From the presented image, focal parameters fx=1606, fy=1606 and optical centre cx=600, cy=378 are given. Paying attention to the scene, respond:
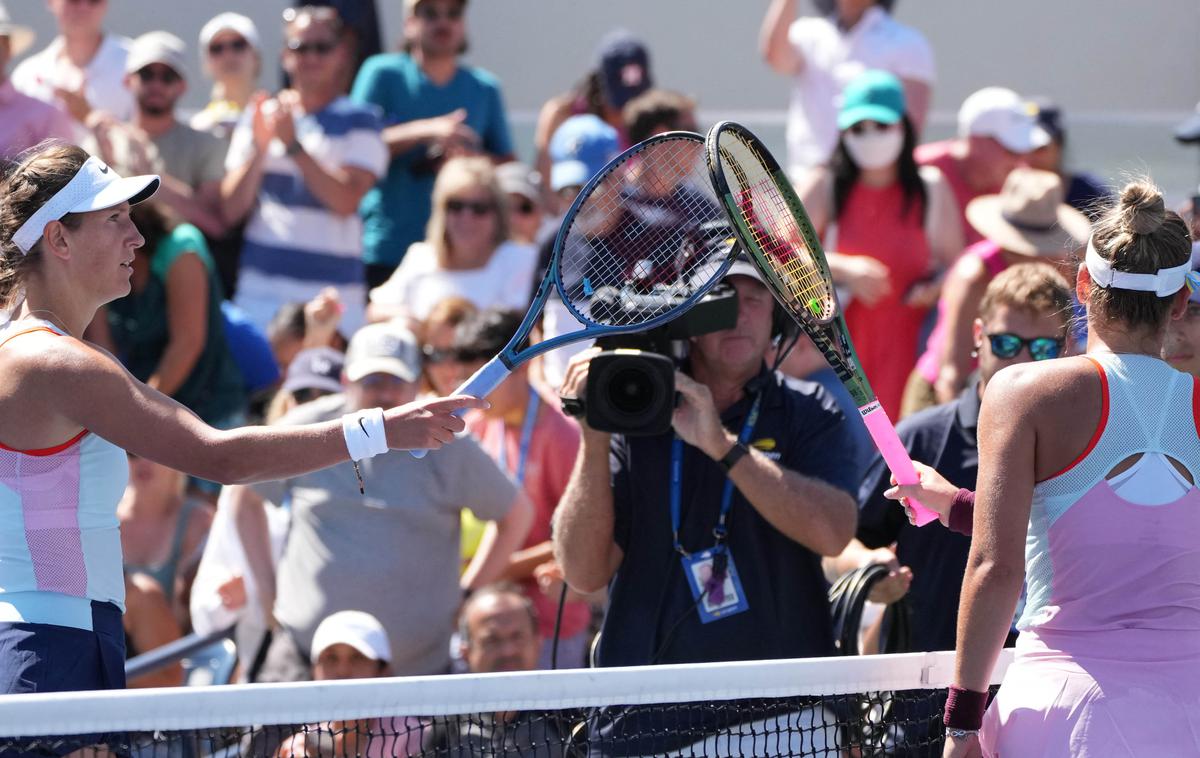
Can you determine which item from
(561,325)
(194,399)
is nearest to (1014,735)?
(561,325)

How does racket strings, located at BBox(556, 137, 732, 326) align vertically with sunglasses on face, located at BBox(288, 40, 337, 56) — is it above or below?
below

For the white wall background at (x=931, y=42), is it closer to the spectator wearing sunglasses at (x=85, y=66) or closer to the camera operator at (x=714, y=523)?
the spectator wearing sunglasses at (x=85, y=66)

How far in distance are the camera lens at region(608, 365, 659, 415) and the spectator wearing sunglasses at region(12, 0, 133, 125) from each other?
15.8 feet

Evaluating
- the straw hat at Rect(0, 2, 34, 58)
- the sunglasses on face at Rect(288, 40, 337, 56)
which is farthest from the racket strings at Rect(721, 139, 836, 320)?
the straw hat at Rect(0, 2, 34, 58)

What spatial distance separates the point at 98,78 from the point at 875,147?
381cm

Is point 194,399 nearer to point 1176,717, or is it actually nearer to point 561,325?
point 561,325

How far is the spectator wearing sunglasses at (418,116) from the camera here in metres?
7.69

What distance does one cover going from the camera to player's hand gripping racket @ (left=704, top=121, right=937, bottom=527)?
329 centimetres

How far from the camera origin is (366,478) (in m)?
5.27

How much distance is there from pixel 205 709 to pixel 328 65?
187 inches

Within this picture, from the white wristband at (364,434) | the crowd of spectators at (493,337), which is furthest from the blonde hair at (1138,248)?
the white wristband at (364,434)

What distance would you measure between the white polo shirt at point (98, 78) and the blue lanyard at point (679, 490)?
15.6 feet

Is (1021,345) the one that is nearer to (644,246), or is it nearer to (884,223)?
(644,246)

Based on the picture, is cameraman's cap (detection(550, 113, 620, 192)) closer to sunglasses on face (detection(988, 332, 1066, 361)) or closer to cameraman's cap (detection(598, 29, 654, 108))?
cameraman's cap (detection(598, 29, 654, 108))
